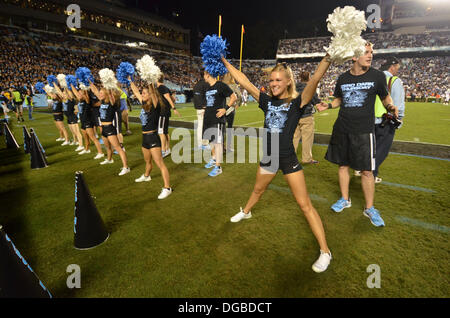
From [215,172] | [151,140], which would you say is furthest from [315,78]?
[215,172]

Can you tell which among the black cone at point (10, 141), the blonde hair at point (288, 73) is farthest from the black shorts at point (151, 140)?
the black cone at point (10, 141)

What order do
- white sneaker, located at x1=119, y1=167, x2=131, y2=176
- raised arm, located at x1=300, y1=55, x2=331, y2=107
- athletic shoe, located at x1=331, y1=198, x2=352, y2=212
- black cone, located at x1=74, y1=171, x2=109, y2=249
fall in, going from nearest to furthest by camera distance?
raised arm, located at x1=300, y1=55, x2=331, y2=107, black cone, located at x1=74, y1=171, x2=109, y2=249, athletic shoe, located at x1=331, y1=198, x2=352, y2=212, white sneaker, located at x1=119, y1=167, x2=131, y2=176

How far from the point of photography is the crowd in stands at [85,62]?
82.6 feet

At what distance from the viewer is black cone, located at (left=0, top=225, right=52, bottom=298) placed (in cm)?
162

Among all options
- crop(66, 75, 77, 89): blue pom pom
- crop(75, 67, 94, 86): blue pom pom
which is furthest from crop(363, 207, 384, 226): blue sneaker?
crop(66, 75, 77, 89): blue pom pom

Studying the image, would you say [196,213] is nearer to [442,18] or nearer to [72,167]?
[72,167]

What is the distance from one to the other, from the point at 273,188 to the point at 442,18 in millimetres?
62081

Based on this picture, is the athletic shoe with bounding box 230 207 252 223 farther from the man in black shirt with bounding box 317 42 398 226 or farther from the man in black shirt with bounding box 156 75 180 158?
the man in black shirt with bounding box 156 75 180 158

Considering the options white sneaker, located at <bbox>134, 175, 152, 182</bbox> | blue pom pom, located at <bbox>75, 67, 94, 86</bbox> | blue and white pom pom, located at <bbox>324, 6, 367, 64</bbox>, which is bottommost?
white sneaker, located at <bbox>134, 175, 152, 182</bbox>

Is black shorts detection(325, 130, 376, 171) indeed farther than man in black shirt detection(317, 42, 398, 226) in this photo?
Yes

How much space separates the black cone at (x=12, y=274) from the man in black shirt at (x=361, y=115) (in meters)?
3.11

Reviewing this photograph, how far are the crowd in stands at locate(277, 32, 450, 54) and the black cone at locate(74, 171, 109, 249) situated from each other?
53.6 metres

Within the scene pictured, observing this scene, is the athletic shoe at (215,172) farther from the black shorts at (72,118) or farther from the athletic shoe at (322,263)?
the black shorts at (72,118)
